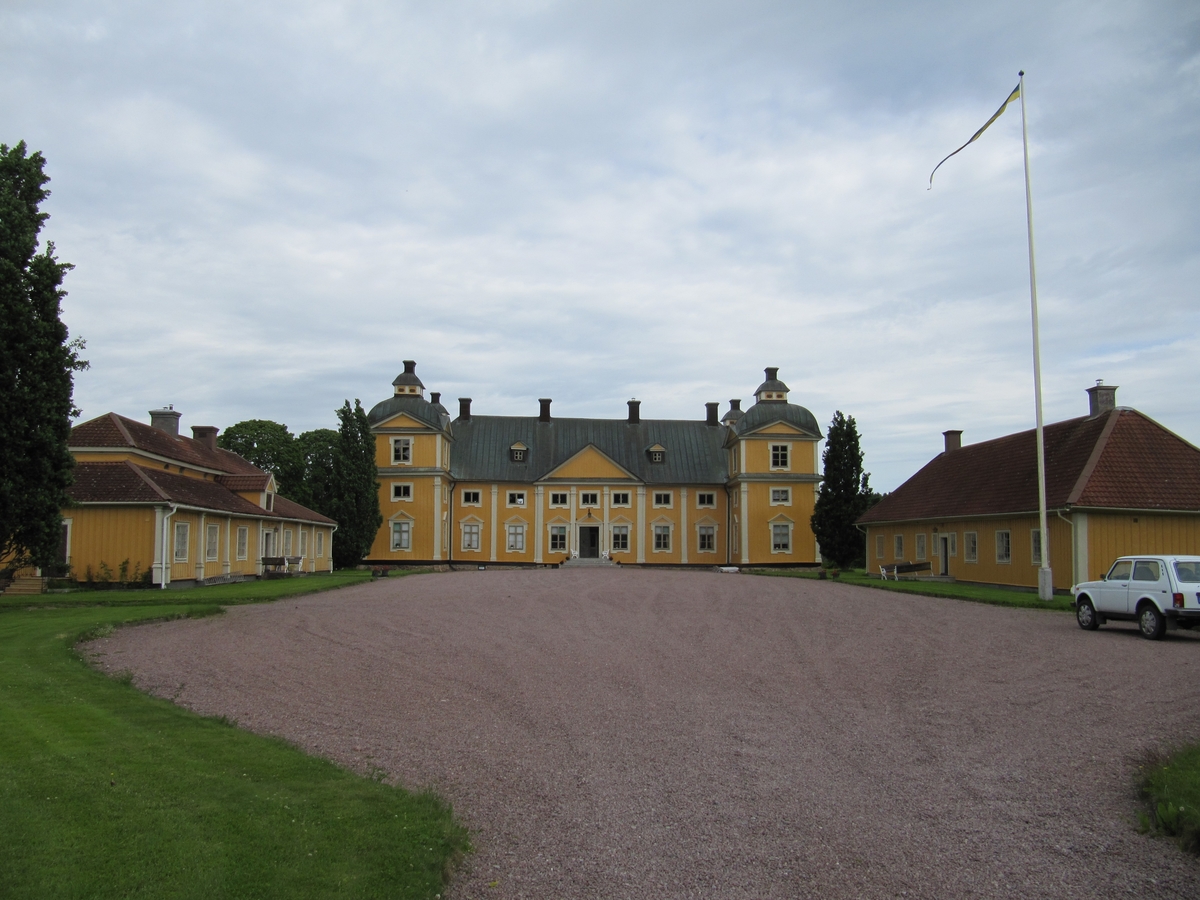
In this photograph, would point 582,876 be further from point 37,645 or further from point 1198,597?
point 1198,597

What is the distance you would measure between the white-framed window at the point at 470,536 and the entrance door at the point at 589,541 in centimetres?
616

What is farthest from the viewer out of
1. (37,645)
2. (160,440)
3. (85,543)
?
(160,440)

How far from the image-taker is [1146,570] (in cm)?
1636

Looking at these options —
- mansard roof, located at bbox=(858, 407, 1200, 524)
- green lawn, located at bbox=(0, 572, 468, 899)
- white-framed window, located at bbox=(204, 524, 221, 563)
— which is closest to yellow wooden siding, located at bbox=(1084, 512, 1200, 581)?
mansard roof, located at bbox=(858, 407, 1200, 524)

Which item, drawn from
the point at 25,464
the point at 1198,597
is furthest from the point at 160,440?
the point at 1198,597

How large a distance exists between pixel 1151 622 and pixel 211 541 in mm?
26039

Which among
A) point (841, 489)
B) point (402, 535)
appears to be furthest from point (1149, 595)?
point (402, 535)

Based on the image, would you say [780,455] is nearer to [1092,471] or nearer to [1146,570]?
[1092,471]

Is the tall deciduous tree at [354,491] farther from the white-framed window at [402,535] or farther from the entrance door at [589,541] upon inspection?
the entrance door at [589,541]

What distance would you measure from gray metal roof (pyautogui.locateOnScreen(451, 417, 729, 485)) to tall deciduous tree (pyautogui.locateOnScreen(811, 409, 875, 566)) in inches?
435

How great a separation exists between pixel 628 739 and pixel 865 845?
295 cm

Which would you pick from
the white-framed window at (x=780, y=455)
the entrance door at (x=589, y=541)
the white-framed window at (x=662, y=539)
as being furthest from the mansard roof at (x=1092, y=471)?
the entrance door at (x=589, y=541)

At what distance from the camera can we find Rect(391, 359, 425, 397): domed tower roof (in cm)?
5300

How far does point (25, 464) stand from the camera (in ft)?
62.8
